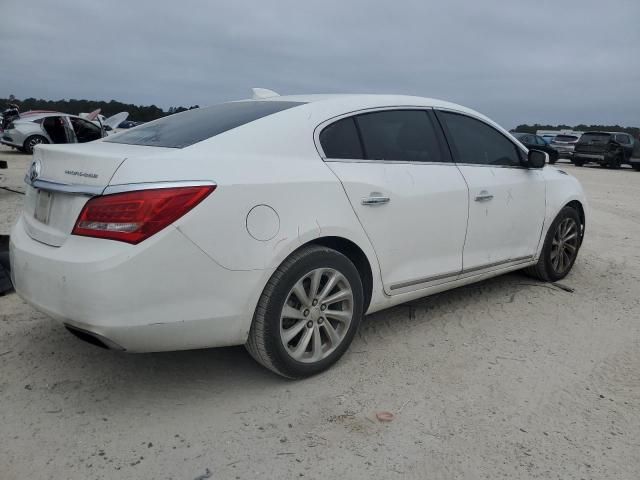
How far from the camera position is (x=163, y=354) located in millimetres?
3348

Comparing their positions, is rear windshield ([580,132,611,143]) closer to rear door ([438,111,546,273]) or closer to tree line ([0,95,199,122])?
rear door ([438,111,546,273])

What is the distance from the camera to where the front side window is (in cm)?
397

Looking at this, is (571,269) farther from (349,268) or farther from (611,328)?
(349,268)

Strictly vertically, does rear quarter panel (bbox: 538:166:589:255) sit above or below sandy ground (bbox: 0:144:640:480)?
above

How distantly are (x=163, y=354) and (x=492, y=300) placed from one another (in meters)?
A: 2.56

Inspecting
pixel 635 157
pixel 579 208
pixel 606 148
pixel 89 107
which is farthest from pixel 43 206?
pixel 89 107

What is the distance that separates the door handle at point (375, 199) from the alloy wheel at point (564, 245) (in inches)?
88.0

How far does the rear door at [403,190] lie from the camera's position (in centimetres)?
318

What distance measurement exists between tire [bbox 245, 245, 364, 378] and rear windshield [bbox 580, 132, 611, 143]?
904 inches

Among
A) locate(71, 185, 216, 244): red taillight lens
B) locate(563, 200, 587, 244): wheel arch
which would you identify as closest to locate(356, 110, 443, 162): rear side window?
locate(71, 185, 216, 244): red taillight lens

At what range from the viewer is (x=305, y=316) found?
2.96 metres

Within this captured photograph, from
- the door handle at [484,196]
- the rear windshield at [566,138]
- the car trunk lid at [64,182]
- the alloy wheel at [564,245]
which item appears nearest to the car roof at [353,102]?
the door handle at [484,196]


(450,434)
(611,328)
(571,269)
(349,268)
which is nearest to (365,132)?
(349,268)

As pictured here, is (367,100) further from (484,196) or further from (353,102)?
(484,196)
